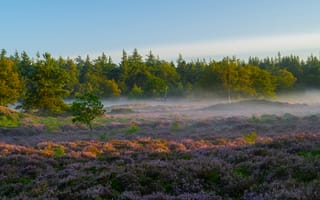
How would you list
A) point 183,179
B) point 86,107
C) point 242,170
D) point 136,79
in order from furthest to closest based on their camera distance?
point 136,79
point 86,107
point 242,170
point 183,179

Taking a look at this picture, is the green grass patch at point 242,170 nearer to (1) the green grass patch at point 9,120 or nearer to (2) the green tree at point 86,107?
(2) the green tree at point 86,107

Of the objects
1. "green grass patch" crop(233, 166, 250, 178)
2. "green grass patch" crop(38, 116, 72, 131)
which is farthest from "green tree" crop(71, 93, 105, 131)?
"green grass patch" crop(233, 166, 250, 178)

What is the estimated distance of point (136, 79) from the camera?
122 metres

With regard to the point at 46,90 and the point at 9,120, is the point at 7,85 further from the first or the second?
the point at 9,120

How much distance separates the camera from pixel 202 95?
9162cm

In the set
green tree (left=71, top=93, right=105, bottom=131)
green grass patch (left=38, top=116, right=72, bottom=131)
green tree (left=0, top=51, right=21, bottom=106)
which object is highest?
green tree (left=0, top=51, right=21, bottom=106)

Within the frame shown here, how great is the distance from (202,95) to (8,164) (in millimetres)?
81014

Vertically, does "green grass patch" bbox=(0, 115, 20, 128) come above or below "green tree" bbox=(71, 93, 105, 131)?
below

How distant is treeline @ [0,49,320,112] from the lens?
50.0 meters

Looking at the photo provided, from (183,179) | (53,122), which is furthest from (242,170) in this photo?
(53,122)

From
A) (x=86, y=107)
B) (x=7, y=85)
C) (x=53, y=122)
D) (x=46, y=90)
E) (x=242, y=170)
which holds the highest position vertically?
(x=7, y=85)

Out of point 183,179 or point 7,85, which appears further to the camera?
point 7,85

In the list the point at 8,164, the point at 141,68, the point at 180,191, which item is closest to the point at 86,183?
the point at 180,191

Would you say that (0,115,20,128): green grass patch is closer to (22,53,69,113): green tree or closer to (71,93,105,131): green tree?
(22,53,69,113): green tree
